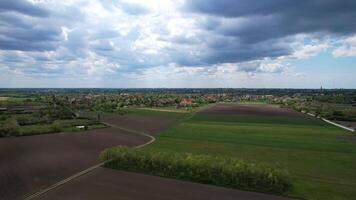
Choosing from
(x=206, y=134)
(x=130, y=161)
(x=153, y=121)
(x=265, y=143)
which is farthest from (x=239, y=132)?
(x=130, y=161)

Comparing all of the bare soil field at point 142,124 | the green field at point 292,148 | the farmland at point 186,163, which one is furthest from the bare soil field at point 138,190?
the bare soil field at point 142,124

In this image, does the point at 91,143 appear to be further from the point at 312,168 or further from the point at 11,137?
the point at 312,168

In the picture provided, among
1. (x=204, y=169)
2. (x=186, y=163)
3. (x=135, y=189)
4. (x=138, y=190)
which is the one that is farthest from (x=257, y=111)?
(x=138, y=190)

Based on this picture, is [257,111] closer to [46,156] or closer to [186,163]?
[186,163]

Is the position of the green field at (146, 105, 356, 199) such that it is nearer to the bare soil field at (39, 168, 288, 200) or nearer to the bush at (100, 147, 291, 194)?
the bush at (100, 147, 291, 194)

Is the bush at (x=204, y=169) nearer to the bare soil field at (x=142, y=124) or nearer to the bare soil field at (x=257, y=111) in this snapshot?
the bare soil field at (x=142, y=124)
